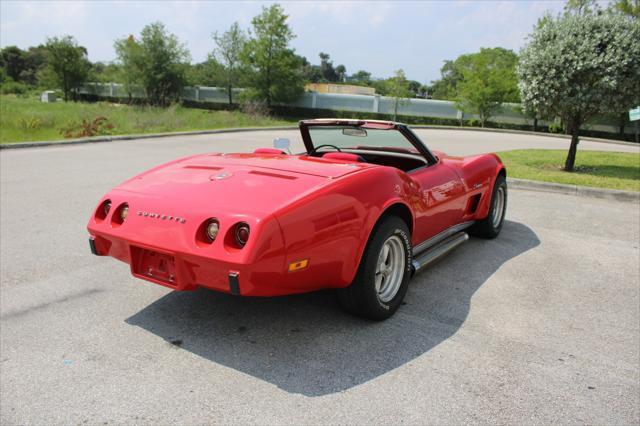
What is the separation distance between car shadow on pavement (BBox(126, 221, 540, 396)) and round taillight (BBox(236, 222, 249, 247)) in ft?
2.25

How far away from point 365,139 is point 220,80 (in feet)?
129

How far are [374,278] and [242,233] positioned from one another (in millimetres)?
915

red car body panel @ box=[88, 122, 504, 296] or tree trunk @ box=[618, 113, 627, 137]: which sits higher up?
tree trunk @ box=[618, 113, 627, 137]

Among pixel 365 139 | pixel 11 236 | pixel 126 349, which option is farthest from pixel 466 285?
pixel 11 236

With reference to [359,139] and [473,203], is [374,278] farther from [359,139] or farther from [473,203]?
[473,203]

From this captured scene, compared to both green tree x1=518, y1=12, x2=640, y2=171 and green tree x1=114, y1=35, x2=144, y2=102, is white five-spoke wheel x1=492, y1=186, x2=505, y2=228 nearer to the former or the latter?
green tree x1=518, y1=12, x2=640, y2=171

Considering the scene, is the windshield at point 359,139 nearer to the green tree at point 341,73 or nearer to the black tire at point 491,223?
the black tire at point 491,223

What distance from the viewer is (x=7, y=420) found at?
220cm

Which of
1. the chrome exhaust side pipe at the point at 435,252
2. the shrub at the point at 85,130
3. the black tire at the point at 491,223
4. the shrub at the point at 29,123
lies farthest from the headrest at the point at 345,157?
the shrub at the point at 29,123

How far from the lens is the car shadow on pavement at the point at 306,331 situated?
2.64 meters

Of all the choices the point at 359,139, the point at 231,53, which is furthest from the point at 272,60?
the point at 359,139

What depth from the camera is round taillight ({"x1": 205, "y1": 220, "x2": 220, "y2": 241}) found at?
2.60m

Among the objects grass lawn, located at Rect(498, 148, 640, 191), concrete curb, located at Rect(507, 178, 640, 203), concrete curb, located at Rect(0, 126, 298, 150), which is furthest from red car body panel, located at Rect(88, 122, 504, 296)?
concrete curb, located at Rect(0, 126, 298, 150)

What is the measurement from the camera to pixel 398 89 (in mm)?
33188
